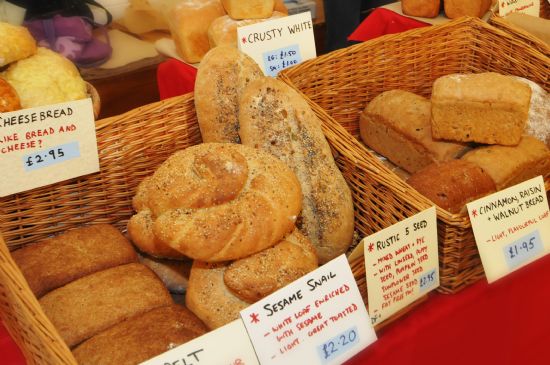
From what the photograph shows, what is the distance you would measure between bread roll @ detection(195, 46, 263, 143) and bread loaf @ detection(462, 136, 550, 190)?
1.89 ft

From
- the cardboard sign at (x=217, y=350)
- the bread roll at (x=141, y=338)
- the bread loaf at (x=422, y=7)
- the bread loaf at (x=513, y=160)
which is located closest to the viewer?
the cardboard sign at (x=217, y=350)

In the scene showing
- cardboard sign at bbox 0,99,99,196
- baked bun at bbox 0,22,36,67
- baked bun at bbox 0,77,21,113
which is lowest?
cardboard sign at bbox 0,99,99,196

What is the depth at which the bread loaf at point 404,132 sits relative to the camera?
1.56 metres

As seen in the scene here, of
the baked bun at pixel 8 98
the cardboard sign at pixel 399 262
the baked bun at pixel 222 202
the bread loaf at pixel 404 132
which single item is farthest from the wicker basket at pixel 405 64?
the baked bun at pixel 8 98

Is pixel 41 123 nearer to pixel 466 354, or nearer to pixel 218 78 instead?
pixel 218 78

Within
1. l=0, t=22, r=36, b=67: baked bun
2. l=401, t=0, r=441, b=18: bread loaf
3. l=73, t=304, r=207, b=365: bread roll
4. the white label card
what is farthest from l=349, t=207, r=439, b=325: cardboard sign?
l=401, t=0, r=441, b=18: bread loaf

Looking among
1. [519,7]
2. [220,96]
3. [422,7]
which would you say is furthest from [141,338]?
[422,7]

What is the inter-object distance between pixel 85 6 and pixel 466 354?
7.98ft

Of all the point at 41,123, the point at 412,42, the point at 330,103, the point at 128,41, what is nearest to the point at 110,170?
the point at 41,123

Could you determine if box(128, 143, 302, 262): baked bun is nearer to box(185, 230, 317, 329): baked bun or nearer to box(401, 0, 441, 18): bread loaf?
box(185, 230, 317, 329): baked bun

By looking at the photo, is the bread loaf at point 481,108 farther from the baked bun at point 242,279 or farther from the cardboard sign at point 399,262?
the baked bun at point 242,279

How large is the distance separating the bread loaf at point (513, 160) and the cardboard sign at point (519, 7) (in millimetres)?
735

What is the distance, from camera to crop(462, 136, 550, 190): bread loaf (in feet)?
4.53

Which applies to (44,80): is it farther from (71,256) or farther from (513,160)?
(513,160)
